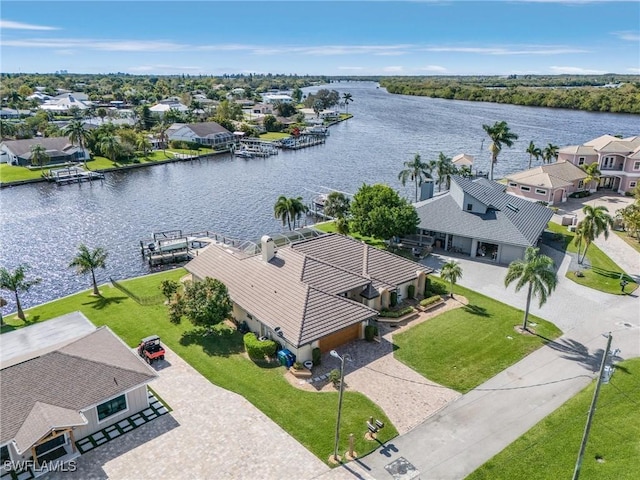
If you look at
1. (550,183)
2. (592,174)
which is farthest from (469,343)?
(592,174)

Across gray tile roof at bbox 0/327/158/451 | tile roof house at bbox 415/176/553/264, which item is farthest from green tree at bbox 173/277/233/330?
tile roof house at bbox 415/176/553/264

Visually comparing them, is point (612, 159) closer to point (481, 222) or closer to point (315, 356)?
point (481, 222)

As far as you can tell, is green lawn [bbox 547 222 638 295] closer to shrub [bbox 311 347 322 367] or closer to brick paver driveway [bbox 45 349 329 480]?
shrub [bbox 311 347 322 367]

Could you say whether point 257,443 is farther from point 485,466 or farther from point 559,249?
point 559,249

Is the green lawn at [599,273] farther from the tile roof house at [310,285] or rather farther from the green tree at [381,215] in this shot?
the green tree at [381,215]

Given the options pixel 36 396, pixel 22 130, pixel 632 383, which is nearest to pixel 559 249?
pixel 632 383

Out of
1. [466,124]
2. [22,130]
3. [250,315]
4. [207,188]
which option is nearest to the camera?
[250,315]
